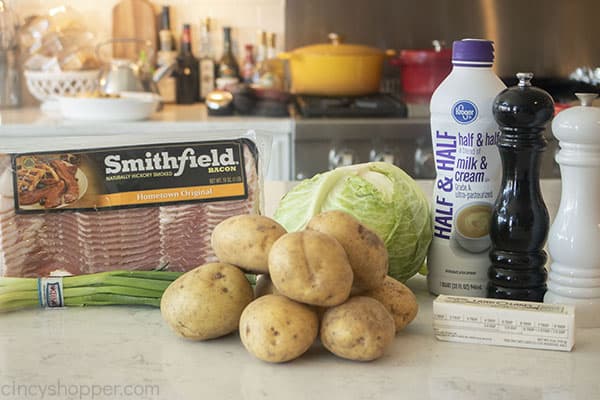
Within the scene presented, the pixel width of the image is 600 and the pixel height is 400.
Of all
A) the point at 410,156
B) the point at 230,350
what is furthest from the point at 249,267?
the point at 410,156

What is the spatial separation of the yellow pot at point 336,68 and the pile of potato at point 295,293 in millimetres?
2329

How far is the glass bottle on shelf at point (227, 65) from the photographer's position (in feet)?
11.5

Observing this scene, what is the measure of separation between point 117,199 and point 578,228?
57 cm

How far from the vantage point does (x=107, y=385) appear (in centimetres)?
82

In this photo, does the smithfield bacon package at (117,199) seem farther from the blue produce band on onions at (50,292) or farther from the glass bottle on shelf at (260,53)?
the glass bottle on shelf at (260,53)

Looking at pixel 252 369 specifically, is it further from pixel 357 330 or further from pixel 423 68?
pixel 423 68

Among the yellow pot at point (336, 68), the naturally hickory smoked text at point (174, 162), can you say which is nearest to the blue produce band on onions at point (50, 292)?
the naturally hickory smoked text at point (174, 162)

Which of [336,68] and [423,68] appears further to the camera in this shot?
[423,68]

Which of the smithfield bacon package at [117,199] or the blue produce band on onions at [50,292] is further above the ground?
the smithfield bacon package at [117,199]

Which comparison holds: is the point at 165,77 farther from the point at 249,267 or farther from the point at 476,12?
the point at 249,267

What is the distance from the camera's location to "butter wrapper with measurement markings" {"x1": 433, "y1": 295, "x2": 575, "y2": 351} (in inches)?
35.3

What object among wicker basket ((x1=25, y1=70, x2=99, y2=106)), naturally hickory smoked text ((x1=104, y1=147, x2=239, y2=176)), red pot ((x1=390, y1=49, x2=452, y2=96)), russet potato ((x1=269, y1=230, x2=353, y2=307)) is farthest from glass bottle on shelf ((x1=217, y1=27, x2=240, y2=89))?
russet potato ((x1=269, y1=230, x2=353, y2=307))

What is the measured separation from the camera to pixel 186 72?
3559 millimetres

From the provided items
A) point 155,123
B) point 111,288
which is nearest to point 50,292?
point 111,288
